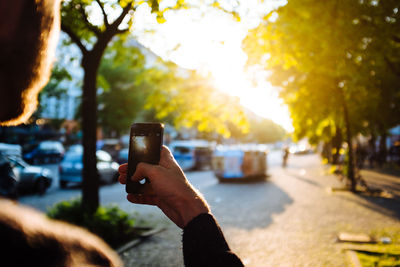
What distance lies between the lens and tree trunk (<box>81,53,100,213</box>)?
6969 mm

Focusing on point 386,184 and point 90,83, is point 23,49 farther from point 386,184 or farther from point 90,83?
point 386,184

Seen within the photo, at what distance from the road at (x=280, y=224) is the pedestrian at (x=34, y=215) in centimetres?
394

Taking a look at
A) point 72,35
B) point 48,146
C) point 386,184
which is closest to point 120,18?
point 72,35

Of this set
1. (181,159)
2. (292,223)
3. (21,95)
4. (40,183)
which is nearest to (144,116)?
(181,159)

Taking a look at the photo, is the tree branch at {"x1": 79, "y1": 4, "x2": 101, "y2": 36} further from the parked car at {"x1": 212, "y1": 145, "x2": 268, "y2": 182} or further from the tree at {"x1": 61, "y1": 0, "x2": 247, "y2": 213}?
the parked car at {"x1": 212, "y1": 145, "x2": 268, "y2": 182}

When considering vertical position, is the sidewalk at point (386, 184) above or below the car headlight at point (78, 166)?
below

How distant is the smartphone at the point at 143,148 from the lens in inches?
55.4

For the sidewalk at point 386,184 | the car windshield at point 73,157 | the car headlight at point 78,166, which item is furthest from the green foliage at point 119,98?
the sidewalk at point 386,184

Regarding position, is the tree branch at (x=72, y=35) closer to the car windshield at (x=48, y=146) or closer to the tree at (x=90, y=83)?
the tree at (x=90, y=83)

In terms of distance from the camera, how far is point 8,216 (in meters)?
0.76

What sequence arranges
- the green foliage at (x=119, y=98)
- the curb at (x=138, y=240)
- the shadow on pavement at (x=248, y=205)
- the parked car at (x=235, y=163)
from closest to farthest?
the curb at (x=138, y=240), the shadow on pavement at (x=248, y=205), the parked car at (x=235, y=163), the green foliage at (x=119, y=98)

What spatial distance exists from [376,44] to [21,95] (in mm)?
6251

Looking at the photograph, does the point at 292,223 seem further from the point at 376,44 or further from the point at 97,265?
the point at 97,265

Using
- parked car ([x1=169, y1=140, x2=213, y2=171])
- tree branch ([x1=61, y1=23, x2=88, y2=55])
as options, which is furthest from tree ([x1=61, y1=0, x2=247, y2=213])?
parked car ([x1=169, y1=140, x2=213, y2=171])
